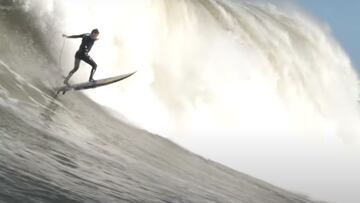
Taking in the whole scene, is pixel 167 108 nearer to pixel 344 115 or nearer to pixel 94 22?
pixel 94 22

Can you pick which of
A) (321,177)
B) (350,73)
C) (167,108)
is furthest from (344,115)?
(167,108)

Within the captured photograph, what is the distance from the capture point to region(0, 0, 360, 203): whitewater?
8664mm

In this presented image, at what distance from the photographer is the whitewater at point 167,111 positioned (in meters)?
8.66

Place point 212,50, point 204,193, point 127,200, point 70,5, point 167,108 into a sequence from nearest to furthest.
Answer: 1. point 127,200
2. point 204,193
3. point 70,5
4. point 167,108
5. point 212,50

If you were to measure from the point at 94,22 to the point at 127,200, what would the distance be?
10.6 meters

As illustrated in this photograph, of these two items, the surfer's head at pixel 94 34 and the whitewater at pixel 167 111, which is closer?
the whitewater at pixel 167 111

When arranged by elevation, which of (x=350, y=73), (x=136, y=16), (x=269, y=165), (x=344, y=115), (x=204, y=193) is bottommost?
(x=204, y=193)

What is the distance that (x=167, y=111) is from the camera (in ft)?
63.9

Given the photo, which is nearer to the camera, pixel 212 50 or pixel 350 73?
pixel 212 50

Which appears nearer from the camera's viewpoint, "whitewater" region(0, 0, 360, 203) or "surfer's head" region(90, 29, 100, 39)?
"whitewater" region(0, 0, 360, 203)

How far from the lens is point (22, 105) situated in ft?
34.8

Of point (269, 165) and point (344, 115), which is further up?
point (344, 115)

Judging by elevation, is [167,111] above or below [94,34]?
above

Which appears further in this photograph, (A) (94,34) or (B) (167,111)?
(B) (167,111)
